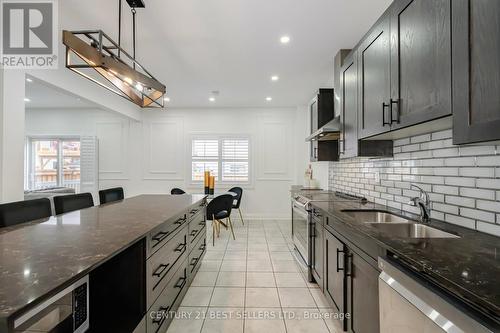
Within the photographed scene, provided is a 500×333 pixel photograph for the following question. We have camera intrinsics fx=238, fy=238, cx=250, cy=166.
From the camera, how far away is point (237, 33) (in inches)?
104

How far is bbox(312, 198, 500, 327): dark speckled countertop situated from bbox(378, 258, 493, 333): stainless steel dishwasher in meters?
0.05

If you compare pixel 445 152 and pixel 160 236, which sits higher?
pixel 445 152

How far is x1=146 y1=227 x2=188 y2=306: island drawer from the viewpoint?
1527 millimetres

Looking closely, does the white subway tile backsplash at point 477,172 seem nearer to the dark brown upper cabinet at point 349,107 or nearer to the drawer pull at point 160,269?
the dark brown upper cabinet at point 349,107

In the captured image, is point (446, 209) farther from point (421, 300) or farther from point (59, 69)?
point (59, 69)

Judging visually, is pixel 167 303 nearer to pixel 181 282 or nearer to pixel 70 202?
pixel 181 282

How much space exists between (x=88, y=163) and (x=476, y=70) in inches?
279

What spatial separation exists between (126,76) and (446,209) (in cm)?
256

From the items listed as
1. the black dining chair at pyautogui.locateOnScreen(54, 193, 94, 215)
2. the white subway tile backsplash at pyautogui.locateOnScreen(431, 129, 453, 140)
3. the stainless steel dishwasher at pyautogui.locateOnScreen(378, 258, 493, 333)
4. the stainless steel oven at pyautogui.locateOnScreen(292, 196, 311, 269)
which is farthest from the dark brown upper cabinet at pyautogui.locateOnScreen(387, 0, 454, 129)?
the black dining chair at pyautogui.locateOnScreen(54, 193, 94, 215)

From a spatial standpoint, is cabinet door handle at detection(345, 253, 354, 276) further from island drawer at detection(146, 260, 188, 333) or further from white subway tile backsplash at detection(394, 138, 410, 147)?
island drawer at detection(146, 260, 188, 333)

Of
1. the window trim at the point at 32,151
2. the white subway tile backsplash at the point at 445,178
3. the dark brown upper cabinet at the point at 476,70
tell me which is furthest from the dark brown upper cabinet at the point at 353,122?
the window trim at the point at 32,151

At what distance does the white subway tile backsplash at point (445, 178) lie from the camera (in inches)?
53.3

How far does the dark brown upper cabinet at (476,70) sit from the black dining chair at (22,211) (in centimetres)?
274

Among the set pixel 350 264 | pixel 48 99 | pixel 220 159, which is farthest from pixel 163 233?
pixel 48 99
